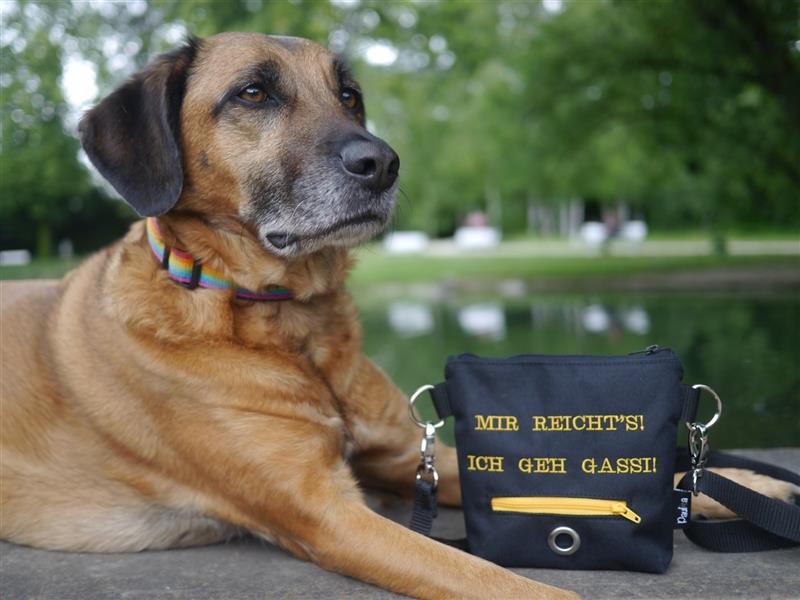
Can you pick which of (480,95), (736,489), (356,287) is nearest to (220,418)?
(736,489)

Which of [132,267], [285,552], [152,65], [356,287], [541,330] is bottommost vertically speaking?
[356,287]

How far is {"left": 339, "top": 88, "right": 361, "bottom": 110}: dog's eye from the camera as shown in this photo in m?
3.27

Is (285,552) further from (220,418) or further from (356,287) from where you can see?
(356,287)

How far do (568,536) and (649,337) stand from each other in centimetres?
575

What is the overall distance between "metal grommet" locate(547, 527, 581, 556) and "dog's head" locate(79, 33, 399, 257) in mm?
1172

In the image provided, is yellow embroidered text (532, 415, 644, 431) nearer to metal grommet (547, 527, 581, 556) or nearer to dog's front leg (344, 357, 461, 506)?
metal grommet (547, 527, 581, 556)

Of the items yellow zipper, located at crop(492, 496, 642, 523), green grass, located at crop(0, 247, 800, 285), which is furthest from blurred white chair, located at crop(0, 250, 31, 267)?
green grass, located at crop(0, 247, 800, 285)

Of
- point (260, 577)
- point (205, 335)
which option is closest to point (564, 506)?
point (260, 577)

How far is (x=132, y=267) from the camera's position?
290 centimetres

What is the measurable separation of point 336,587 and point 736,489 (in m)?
1.22

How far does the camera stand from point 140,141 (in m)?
2.84

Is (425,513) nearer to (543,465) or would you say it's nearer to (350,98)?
(543,465)

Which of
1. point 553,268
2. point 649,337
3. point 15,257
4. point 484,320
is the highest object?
point 15,257

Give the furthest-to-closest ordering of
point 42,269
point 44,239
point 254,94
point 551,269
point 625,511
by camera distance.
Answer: point 551,269 → point 44,239 → point 42,269 → point 254,94 → point 625,511
